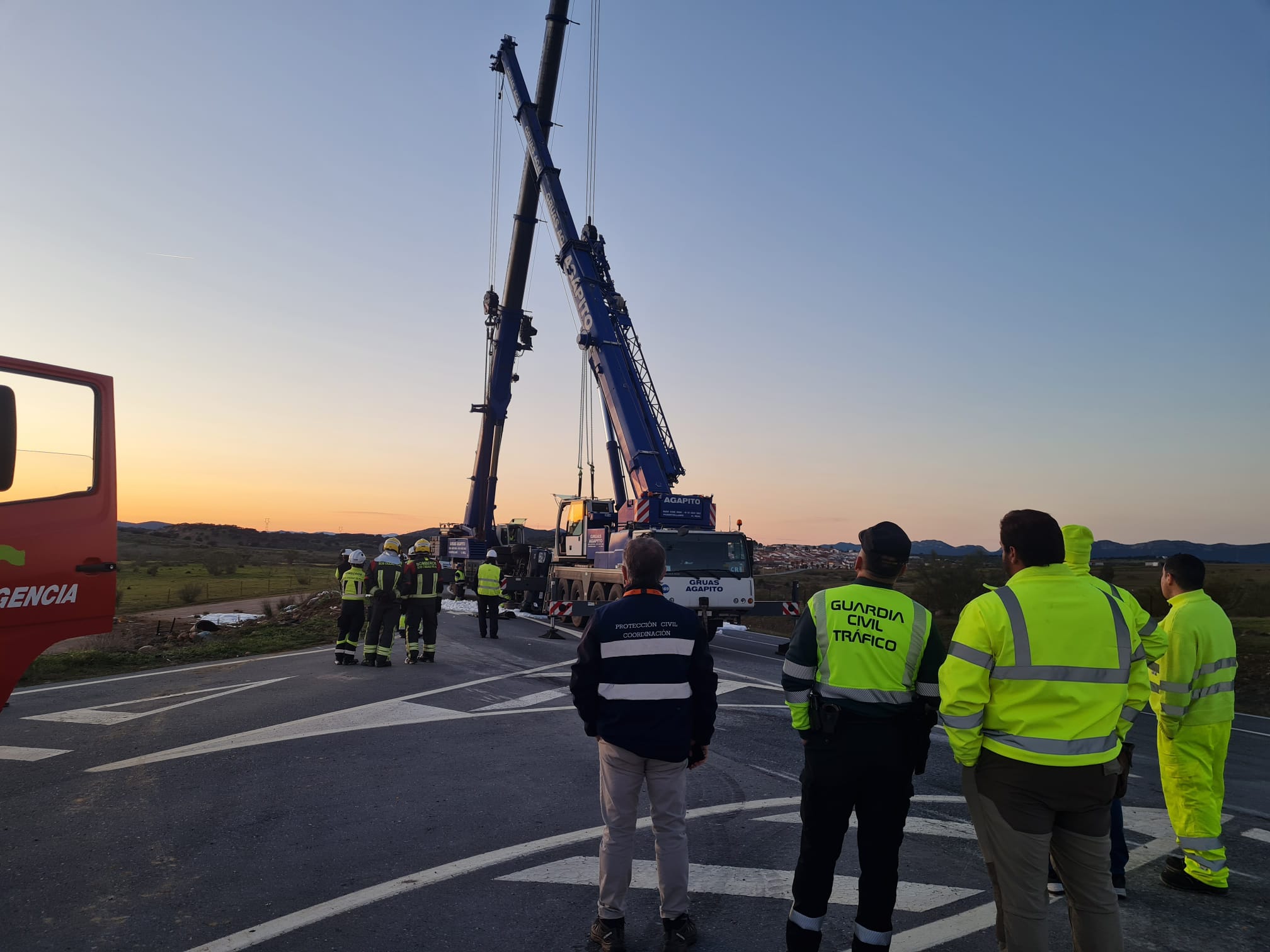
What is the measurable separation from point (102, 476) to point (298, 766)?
2924 millimetres

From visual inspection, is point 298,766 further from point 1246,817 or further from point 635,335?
point 635,335

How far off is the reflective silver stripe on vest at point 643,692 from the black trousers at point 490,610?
1359 centimetres

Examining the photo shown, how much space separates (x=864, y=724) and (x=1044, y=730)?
2.26 feet

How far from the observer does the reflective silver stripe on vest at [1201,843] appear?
453 cm

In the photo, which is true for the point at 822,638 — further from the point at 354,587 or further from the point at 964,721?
the point at 354,587

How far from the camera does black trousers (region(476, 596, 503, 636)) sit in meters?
17.2

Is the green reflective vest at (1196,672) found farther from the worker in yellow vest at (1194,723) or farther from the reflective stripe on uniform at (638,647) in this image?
the reflective stripe on uniform at (638,647)

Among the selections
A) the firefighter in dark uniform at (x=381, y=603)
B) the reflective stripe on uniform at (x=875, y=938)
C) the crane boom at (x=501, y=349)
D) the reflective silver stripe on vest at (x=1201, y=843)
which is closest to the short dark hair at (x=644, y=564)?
the reflective stripe on uniform at (x=875, y=938)

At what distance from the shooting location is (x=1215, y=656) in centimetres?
468

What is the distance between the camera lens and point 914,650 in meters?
3.53

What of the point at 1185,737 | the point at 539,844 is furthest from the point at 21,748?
the point at 1185,737

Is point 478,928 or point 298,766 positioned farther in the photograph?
point 298,766

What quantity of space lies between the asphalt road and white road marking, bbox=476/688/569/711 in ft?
0.49

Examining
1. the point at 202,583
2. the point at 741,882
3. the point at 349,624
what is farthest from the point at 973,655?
the point at 202,583
